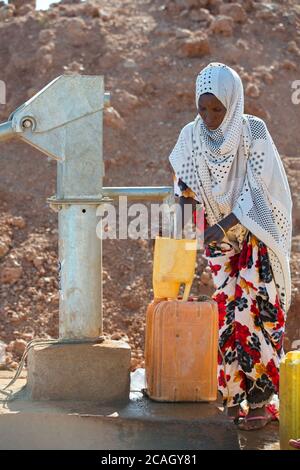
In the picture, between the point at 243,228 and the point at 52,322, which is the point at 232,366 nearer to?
the point at 243,228

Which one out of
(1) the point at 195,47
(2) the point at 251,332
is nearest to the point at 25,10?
(1) the point at 195,47

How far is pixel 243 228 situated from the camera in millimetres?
4352

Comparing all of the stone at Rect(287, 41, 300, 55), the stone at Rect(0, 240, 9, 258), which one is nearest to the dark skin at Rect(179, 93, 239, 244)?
the stone at Rect(0, 240, 9, 258)

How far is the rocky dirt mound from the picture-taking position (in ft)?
24.5

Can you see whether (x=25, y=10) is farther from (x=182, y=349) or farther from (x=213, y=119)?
(x=182, y=349)

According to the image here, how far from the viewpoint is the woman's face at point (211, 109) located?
4215 millimetres

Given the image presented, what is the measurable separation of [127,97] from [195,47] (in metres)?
1.03

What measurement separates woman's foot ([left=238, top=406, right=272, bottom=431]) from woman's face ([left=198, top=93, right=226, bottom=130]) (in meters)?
1.25

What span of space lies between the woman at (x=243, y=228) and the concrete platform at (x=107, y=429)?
1.91 feet

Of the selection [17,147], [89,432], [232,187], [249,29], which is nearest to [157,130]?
[17,147]

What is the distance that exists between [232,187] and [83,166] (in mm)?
727

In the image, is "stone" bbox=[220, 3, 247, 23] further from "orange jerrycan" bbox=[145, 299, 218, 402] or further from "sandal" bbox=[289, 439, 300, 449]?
"sandal" bbox=[289, 439, 300, 449]

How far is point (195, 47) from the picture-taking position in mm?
9594

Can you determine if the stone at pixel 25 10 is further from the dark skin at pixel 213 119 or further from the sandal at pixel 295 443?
the sandal at pixel 295 443
